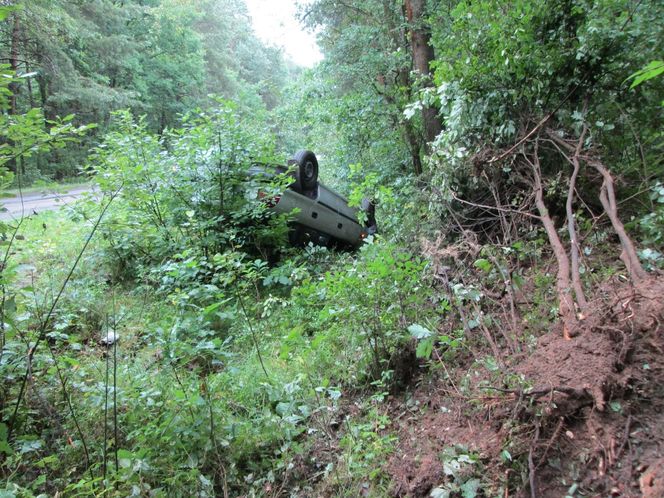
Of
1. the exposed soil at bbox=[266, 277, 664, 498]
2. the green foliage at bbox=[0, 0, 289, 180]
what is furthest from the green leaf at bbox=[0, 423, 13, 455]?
Answer: the green foliage at bbox=[0, 0, 289, 180]

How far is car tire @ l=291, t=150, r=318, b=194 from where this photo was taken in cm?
618

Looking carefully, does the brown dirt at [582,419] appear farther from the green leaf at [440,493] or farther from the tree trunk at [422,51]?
the tree trunk at [422,51]

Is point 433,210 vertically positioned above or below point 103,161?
below

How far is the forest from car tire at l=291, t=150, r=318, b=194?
26cm

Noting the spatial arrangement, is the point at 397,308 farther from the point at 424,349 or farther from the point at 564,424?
the point at 564,424

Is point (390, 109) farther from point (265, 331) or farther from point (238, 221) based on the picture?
point (265, 331)

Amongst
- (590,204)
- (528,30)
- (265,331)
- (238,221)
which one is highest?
(528,30)

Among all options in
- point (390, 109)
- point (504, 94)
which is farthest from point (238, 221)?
point (390, 109)

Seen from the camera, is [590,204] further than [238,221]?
No

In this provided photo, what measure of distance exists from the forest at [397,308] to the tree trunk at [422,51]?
59 mm

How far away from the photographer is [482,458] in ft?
6.54

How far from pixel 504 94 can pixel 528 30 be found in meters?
0.62

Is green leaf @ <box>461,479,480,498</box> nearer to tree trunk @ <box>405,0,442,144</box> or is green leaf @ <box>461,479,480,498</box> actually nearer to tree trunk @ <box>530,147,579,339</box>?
tree trunk @ <box>530,147,579,339</box>

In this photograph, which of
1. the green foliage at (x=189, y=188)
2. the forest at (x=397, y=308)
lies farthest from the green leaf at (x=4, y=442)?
the green foliage at (x=189, y=188)
